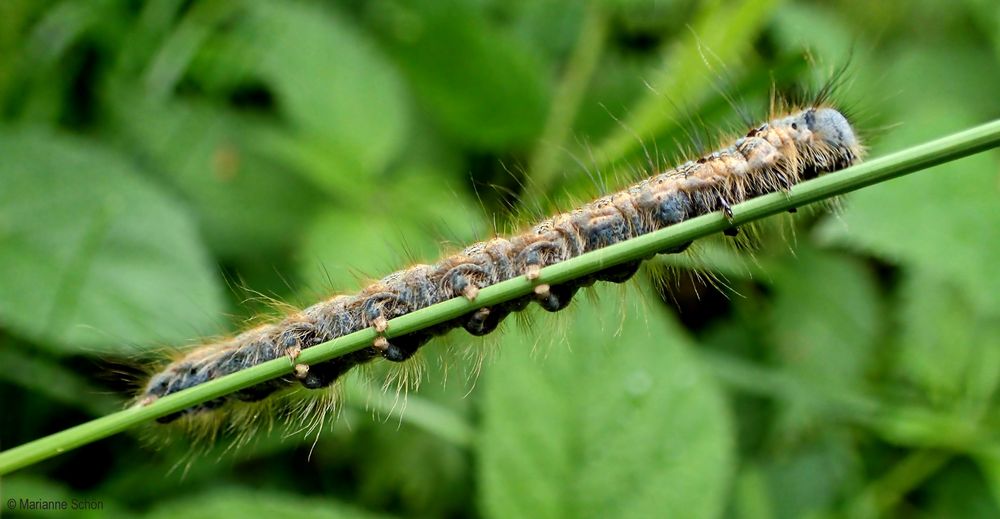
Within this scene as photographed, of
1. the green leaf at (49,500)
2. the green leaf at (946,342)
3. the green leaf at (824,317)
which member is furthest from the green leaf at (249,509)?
the green leaf at (946,342)

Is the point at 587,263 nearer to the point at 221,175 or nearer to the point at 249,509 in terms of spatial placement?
the point at 249,509

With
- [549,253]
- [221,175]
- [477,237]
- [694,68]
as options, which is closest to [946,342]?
[694,68]

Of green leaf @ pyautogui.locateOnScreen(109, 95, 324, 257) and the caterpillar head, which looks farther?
green leaf @ pyautogui.locateOnScreen(109, 95, 324, 257)

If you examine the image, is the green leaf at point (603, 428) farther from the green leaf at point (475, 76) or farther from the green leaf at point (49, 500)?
the green leaf at point (475, 76)

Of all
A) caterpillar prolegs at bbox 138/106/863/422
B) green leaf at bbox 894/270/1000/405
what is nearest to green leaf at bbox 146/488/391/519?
caterpillar prolegs at bbox 138/106/863/422

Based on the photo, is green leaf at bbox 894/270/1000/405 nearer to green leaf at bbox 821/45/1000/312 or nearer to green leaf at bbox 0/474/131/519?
green leaf at bbox 821/45/1000/312

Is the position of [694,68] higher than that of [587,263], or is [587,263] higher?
[694,68]

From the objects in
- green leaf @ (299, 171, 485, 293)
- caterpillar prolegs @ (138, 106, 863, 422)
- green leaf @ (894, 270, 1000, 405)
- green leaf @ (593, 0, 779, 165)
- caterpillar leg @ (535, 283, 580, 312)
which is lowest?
green leaf @ (894, 270, 1000, 405)
